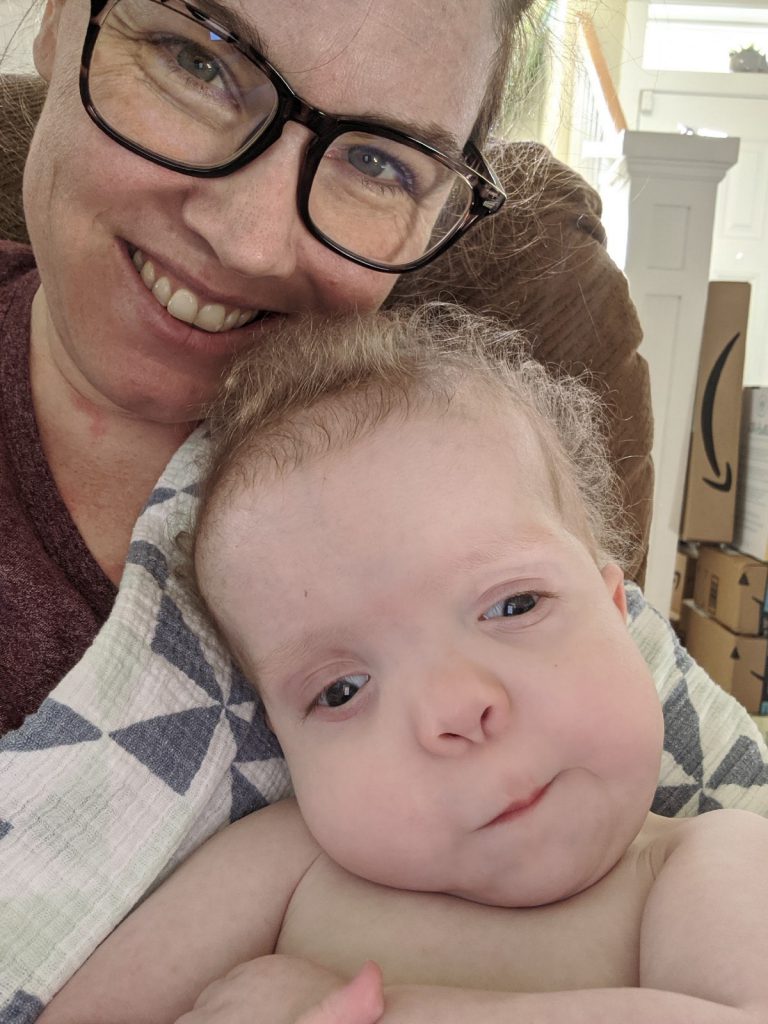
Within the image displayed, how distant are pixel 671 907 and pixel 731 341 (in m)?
2.54

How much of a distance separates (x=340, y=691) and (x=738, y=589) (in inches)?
103

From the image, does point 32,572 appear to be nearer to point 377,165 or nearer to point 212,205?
point 212,205

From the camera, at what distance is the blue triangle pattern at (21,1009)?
71cm

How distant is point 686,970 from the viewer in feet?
2.00

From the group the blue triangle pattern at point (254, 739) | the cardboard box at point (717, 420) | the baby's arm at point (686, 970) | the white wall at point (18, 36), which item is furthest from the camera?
the cardboard box at point (717, 420)

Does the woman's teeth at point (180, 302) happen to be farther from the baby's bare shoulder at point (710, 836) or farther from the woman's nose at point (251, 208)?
the baby's bare shoulder at point (710, 836)

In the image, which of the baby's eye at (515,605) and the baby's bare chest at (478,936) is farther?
the baby's eye at (515,605)

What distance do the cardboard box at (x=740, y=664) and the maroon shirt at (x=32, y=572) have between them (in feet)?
8.67

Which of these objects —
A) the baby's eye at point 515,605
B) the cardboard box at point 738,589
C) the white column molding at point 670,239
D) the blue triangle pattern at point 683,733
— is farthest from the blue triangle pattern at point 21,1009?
the cardboard box at point 738,589

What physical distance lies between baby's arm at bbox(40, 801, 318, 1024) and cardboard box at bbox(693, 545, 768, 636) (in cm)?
260

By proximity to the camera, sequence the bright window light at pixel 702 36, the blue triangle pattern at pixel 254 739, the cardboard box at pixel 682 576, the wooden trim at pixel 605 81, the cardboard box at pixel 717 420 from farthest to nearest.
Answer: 1. the bright window light at pixel 702 36
2. the cardboard box at pixel 682 576
3. the cardboard box at pixel 717 420
4. the wooden trim at pixel 605 81
5. the blue triangle pattern at pixel 254 739

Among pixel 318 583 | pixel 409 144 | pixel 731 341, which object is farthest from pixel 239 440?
pixel 731 341

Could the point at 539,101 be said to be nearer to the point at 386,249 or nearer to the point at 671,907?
the point at 386,249

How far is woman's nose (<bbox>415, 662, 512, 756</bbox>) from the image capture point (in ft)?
2.36
